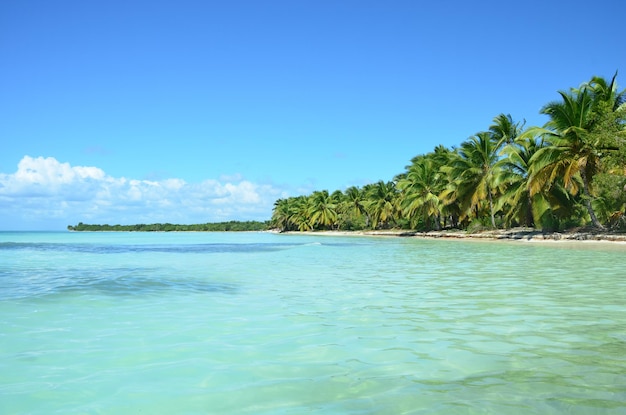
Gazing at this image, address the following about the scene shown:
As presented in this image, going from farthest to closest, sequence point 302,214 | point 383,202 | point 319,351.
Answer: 1. point 302,214
2. point 383,202
3. point 319,351

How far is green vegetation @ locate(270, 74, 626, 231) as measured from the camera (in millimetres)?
23125

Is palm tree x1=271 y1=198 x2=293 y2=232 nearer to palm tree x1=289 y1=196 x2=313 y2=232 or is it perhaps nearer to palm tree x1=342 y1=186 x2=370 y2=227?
palm tree x1=289 y1=196 x2=313 y2=232

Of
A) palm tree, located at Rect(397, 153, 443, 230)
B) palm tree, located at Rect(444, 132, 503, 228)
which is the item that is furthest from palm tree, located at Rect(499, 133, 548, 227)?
palm tree, located at Rect(397, 153, 443, 230)

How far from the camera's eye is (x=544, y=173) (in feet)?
85.4

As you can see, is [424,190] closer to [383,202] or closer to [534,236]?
[383,202]

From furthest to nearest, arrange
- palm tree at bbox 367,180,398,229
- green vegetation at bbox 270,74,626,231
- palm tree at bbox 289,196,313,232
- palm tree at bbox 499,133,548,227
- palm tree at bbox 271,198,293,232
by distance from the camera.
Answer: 1. palm tree at bbox 271,198,293,232
2. palm tree at bbox 289,196,313,232
3. palm tree at bbox 367,180,398,229
4. palm tree at bbox 499,133,548,227
5. green vegetation at bbox 270,74,626,231

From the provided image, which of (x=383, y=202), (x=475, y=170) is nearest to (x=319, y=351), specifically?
(x=475, y=170)

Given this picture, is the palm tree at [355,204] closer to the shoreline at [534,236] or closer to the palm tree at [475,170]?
the shoreline at [534,236]

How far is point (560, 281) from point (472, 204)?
28750 mm

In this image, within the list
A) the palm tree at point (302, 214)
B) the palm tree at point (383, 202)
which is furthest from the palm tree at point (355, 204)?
the palm tree at point (302, 214)

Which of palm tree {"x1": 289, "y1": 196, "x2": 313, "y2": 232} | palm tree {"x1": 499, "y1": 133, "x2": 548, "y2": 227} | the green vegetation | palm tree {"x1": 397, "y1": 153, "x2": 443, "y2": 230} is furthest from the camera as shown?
palm tree {"x1": 289, "y1": 196, "x2": 313, "y2": 232}

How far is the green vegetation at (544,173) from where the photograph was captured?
910 inches

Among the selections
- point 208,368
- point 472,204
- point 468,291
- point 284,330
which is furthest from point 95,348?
point 472,204

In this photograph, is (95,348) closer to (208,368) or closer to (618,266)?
(208,368)
